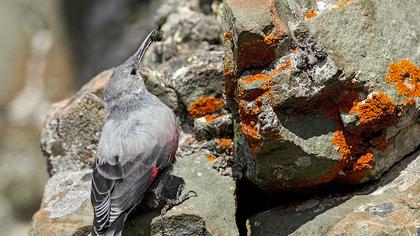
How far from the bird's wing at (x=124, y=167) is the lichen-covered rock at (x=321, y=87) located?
28.3 inches

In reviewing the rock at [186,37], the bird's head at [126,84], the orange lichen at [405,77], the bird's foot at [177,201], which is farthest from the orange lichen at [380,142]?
the rock at [186,37]

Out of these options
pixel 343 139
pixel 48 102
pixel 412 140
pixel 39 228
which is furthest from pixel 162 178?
pixel 48 102

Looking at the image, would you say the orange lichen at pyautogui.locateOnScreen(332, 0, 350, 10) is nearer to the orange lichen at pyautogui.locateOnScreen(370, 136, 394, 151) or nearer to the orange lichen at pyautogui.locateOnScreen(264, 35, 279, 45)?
the orange lichen at pyautogui.locateOnScreen(264, 35, 279, 45)

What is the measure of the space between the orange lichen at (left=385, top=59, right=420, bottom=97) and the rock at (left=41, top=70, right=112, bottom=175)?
2.47 meters

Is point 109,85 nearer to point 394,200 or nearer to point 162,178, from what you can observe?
point 162,178

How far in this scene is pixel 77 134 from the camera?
21.5 feet

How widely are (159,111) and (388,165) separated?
168 cm

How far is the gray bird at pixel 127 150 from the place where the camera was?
5348 mm

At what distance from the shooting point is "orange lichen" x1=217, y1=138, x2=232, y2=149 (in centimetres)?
598

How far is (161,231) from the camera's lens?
534 cm

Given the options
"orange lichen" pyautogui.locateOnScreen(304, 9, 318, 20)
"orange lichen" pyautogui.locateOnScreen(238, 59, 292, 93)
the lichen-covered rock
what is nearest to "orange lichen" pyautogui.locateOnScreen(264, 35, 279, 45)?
the lichen-covered rock

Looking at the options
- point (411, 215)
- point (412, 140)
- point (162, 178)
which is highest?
point (162, 178)

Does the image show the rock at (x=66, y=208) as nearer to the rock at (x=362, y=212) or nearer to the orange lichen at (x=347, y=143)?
the rock at (x=362, y=212)

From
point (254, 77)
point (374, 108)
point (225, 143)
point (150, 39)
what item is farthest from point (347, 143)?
point (150, 39)
